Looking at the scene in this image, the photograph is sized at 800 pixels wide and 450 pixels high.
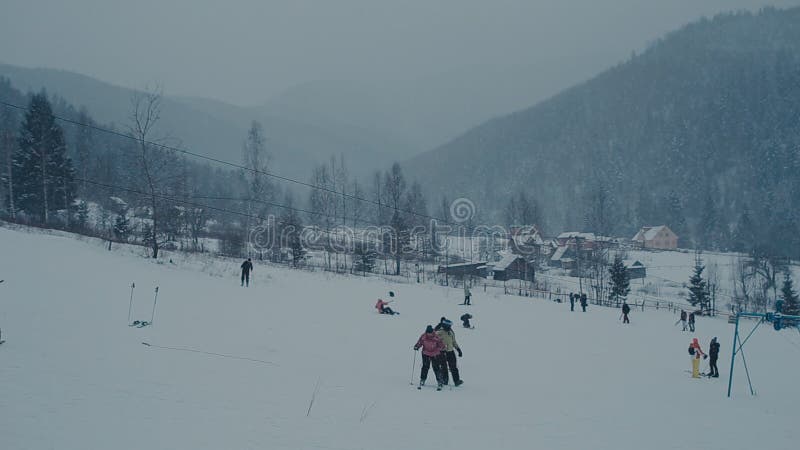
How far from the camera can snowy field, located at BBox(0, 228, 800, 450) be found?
6910 millimetres

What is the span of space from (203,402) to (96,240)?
935 inches

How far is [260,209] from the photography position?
49375 millimetres

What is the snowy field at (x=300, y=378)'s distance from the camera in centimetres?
691

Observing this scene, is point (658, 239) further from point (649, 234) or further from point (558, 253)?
point (558, 253)

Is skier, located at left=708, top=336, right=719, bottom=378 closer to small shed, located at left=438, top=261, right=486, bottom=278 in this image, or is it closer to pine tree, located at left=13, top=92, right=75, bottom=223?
small shed, located at left=438, top=261, right=486, bottom=278

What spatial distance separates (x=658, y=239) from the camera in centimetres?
10400

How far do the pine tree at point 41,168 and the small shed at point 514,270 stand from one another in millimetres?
47031

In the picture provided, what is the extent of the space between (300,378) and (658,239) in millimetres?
→ 111383

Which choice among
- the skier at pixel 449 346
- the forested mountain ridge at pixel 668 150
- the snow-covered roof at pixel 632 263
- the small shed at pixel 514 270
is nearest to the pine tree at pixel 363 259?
the small shed at pixel 514 270

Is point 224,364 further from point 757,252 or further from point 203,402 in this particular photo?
point 757,252

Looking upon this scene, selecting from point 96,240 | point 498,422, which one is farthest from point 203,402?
point 96,240

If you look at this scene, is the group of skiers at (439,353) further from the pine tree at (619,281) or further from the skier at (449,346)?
the pine tree at (619,281)

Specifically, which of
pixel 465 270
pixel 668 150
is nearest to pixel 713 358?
pixel 465 270

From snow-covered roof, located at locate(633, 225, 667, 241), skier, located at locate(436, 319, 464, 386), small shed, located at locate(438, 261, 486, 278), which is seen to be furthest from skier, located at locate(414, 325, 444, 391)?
snow-covered roof, located at locate(633, 225, 667, 241)
